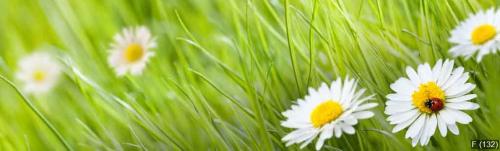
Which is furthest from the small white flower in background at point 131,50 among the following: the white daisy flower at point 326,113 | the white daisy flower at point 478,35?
the white daisy flower at point 478,35

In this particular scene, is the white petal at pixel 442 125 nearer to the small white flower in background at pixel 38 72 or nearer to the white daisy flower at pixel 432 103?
the white daisy flower at pixel 432 103

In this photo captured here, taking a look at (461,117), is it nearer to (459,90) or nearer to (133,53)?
(459,90)

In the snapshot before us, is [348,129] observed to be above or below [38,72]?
below

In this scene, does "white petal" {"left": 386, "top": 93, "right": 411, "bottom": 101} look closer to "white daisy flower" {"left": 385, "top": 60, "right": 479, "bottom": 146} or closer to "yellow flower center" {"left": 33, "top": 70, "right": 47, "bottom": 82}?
"white daisy flower" {"left": 385, "top": 60, "right": 479, "bottom": 146}

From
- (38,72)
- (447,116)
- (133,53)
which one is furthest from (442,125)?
(38,72)

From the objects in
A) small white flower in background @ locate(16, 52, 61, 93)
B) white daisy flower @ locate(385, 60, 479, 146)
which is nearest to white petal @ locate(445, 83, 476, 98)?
white daisy flower @ locate(385, 60, 479, 146)

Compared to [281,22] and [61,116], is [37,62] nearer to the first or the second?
[61,116]

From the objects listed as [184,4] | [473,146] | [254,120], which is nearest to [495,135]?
[473,146]
